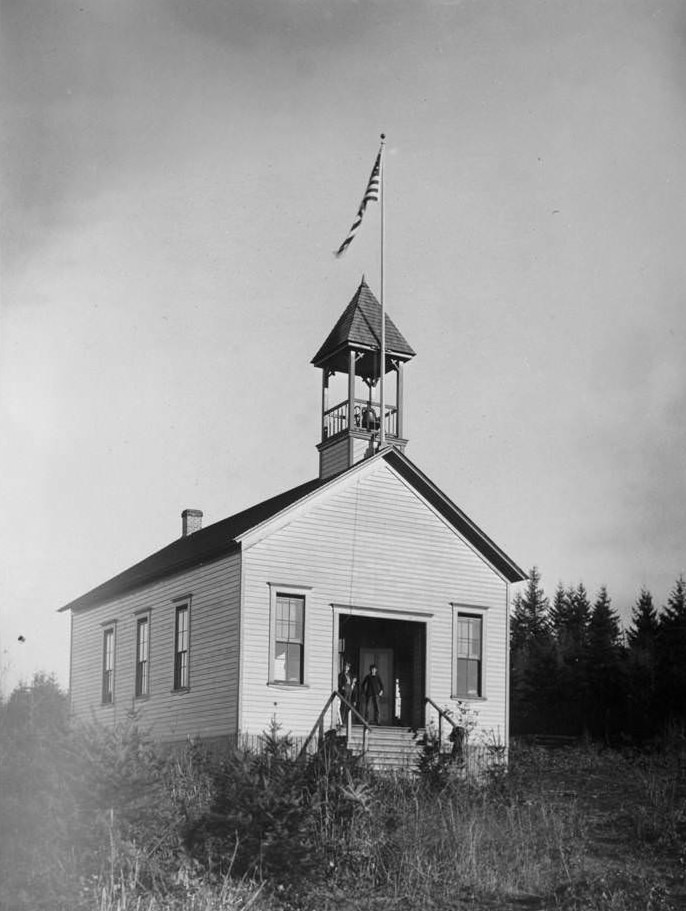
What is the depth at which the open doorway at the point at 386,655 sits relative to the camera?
98.7 feet

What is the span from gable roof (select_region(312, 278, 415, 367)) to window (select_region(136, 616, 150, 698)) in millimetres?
8470

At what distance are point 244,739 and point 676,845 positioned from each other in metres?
9.61

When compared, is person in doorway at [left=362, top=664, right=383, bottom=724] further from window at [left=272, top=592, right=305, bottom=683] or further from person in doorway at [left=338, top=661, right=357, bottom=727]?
window at [left=272, top=592, right=305, bottom=683]

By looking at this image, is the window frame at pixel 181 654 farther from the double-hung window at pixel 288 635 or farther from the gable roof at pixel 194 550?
the double-hung window at pixel 288 635

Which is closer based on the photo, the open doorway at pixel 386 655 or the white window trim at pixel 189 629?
the white window trim at pixel 189 629

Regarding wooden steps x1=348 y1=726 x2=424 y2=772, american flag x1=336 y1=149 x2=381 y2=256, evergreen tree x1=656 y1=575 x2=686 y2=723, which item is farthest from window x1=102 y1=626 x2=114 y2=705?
evergreen tree x1=656 y1=575 x2=686 y2=723

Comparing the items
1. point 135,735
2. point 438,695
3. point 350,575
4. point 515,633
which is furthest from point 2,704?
point 515,633

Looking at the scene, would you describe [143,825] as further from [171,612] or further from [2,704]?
[171,612]

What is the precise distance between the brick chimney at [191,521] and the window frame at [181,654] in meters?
8.30

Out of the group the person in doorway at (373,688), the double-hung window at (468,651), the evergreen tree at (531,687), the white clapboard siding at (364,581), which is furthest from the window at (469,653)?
the evergreen tree at (531,687)

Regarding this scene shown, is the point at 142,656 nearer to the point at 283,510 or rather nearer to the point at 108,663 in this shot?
the point at 108,663

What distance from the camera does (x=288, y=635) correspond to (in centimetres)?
2748

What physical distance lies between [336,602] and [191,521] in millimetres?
11746

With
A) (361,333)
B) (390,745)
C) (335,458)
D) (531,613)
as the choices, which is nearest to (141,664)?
(335,458)
